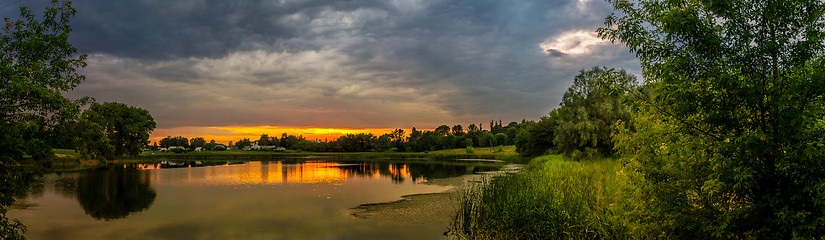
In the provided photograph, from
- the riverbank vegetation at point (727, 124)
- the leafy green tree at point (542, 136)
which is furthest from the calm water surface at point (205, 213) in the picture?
the leafy green tree at point (542, 136)

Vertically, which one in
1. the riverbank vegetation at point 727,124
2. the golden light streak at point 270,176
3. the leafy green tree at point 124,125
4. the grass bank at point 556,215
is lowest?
the golden light streak at point 270,176

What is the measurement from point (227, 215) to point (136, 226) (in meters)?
4.26

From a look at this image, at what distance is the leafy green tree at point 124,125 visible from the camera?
7700cm

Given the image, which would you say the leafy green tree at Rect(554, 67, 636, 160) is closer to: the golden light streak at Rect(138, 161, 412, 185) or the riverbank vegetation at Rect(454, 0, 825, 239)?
the golden light streak at Rect(138, 161, 412, 185)

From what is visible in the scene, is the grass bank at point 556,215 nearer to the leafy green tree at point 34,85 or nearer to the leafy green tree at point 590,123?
the leafy green tree at point 34,85

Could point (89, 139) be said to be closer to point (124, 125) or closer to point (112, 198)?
point (112, 198)

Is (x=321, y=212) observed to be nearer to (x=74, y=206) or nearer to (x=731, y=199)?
(x=74, y=206)

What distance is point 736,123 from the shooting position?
642 cm

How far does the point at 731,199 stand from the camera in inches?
267

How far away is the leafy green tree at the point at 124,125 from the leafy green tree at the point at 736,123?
304 feet

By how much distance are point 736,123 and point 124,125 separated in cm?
9849

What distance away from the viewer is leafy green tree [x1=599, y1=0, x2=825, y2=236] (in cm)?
559

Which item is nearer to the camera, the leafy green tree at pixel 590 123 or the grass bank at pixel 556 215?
the grass bank at pixel 556 215

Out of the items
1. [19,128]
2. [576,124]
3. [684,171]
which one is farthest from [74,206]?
[576,124]
